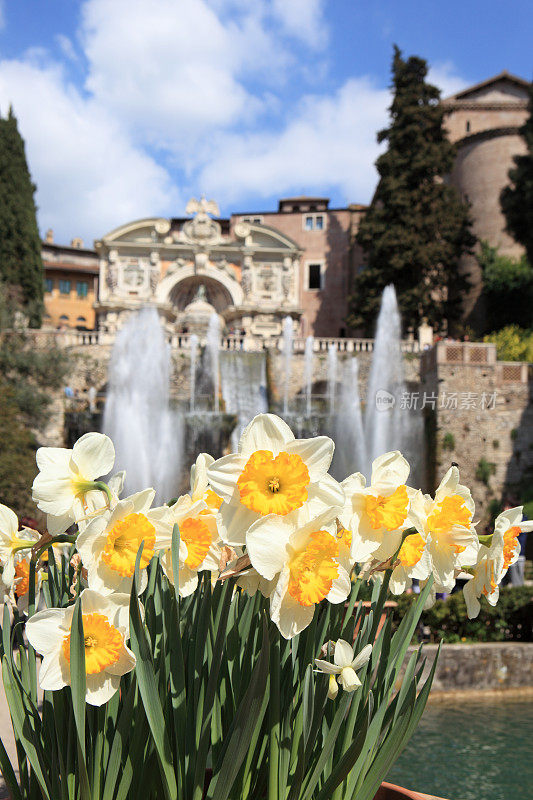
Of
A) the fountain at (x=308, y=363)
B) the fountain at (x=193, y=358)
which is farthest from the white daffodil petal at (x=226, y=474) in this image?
the fountain at (x=308, y=363)

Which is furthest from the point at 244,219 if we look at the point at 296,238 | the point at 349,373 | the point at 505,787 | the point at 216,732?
the point at 216,732

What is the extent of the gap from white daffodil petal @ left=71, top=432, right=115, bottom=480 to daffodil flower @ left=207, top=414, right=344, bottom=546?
1.42 feet

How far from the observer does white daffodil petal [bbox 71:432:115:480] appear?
6.70 ft

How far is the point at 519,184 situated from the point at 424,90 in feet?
30.3

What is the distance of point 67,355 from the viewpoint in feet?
84.2

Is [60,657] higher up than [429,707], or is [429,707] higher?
[60,657]

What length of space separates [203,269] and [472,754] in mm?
31873

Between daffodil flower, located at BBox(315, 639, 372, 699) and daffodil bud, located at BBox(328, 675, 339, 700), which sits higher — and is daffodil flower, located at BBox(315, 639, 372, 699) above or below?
above

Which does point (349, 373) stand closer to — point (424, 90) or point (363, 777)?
point (424, 90)

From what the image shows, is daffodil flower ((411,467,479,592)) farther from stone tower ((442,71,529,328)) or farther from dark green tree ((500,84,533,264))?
stone tower ((442,71,529,328))

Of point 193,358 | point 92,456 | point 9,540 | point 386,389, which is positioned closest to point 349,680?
point 92,456

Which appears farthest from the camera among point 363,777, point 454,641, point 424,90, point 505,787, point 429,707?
point 424,90

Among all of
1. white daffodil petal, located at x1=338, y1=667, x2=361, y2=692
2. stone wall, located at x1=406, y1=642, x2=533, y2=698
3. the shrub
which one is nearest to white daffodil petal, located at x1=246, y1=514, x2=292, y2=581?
white daffodil petal, located at x1=338, y1=667, x2=361, y2=692

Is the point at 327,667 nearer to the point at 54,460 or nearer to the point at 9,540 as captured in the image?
the point at 54,460
